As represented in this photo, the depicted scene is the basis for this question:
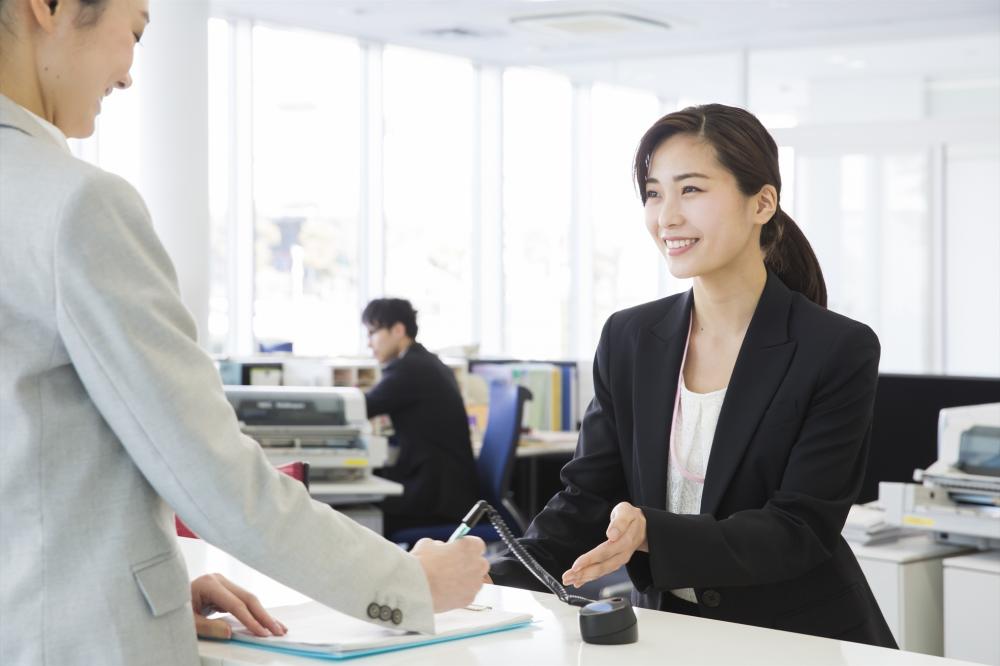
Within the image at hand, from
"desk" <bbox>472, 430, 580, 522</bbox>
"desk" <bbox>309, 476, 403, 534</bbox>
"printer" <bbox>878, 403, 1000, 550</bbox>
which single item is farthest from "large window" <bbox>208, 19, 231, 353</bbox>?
"printer" <bbox>878, 403, 1000, 550</bbox>

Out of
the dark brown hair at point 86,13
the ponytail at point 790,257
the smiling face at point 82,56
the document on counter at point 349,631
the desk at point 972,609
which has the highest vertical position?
the dark brown hair at point 86,13

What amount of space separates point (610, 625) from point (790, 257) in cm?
86

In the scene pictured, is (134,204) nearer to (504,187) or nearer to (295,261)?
(295,261)

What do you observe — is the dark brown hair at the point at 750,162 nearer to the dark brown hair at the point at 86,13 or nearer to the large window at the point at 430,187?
the dark brown hair at the point at 86,13

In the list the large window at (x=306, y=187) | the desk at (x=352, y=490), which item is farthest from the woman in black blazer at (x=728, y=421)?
the large window at (x=306, y=187)

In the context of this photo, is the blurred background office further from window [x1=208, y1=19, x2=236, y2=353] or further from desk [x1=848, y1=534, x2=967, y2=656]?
desk [x1=848, y1=534, x2=967, y2=656]

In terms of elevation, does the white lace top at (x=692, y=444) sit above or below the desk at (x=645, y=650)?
above

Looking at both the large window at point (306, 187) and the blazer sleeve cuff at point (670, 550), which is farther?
the large window at point (306, 187)

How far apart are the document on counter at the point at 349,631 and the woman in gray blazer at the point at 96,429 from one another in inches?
5.3

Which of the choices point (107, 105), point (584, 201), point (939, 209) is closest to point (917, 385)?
point (939, 209)

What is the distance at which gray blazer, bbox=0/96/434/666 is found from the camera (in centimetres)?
114

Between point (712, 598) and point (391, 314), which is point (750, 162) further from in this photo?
point (391, 314)

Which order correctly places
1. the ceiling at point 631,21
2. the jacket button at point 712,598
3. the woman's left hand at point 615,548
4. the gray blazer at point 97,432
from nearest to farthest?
the gray blazer at point 97,432, the woman's left hand at point 615,548, the jacket button at point 712,598, the ceiling at point 631,21

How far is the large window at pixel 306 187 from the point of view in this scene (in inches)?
342
